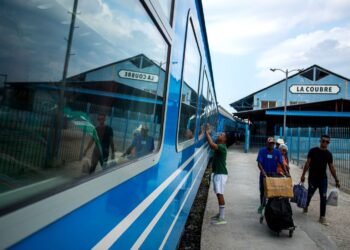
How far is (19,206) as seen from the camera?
783 mm

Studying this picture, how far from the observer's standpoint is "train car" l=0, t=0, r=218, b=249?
82 cm

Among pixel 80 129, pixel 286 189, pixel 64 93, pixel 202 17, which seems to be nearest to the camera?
pixel 64 93

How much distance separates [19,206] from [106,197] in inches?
20.6

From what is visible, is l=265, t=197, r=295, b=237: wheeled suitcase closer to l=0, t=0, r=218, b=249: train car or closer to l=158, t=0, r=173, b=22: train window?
l=0, t=0, r=218, b=249: train car

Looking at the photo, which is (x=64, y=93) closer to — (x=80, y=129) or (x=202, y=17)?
(x=80, y=129)

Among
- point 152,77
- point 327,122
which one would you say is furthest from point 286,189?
point 327,122

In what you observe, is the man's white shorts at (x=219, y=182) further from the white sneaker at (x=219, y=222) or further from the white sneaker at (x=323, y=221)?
the white sneaker at (x=323, y=221)

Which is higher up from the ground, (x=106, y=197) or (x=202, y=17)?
(x=202, y=17)

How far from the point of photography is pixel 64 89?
998 millimetres

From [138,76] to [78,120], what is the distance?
0.58 m

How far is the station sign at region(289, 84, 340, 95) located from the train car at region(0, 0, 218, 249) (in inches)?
1544

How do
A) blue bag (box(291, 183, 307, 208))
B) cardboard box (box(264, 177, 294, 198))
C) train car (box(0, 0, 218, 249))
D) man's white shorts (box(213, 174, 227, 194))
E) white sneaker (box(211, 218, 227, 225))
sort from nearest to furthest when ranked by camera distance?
1. train car (box(0, 0, 218, 249))
2. cardboard box (box(264, 177, 294, 198))
3. white sneaker (box(211, 218, 227, 225))
4. man's white shorts (box(213, 174, 227, 194))
5. blue bag (box(291, 183, 307, 208))

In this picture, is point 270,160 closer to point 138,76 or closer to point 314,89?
point 138,76

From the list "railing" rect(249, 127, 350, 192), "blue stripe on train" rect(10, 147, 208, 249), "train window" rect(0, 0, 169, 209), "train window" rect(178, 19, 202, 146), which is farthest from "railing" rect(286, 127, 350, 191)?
"train window" rect(0, 0, 169, 209)
